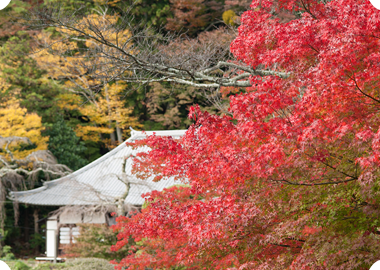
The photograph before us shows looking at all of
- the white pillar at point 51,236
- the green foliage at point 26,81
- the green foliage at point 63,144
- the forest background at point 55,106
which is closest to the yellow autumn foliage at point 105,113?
the forest background at point 55,106

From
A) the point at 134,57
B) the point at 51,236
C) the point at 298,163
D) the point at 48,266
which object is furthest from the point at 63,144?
the point at 298,163

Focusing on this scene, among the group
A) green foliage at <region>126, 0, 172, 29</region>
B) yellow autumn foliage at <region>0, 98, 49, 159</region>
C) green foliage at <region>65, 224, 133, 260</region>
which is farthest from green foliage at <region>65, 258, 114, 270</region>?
green foliage at <region>126, 0, 172, 29</region>

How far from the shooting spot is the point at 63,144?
65.4 feet

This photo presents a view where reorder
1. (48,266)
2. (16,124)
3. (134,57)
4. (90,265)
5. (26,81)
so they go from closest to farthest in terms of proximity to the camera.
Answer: (134,57), (90,265), (48,266), (16,124), (26,81)

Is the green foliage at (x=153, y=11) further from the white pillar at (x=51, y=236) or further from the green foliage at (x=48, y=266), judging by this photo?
the green foliage at (x=48, y=266)

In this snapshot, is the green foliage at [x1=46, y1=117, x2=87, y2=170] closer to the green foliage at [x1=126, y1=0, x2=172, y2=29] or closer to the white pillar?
the white pillar

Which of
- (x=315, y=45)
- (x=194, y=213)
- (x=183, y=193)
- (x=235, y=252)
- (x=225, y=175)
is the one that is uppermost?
(x=315, y=45)

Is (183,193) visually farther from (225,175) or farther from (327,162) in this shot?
(327,162)

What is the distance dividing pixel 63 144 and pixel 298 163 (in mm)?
17844

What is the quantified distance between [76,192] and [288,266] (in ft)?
35.8

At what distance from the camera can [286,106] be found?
446cm

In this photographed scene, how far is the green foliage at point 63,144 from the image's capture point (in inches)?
774

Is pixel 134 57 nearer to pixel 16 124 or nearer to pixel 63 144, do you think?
pixel 16 124

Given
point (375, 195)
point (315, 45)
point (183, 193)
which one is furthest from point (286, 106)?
point (183, 193)
